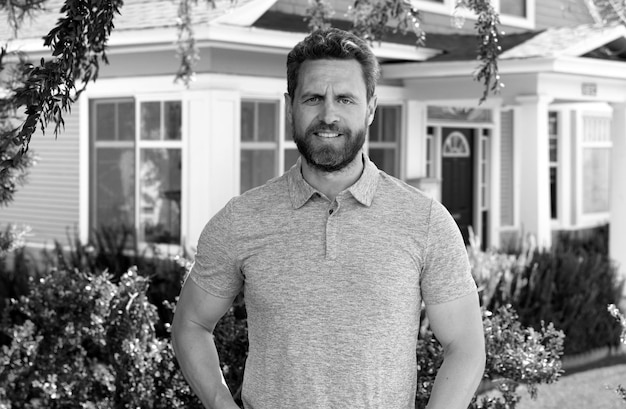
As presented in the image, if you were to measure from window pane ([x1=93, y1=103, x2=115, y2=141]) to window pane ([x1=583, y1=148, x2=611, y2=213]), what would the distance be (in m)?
8.88

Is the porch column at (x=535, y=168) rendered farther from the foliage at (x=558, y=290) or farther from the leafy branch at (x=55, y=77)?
the leafy branch at (x=55, y=77)

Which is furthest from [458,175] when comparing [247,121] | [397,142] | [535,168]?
[247,121]

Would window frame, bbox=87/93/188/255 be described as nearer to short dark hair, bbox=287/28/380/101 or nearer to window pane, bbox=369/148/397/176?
window pane, bbox=369/148/397/176

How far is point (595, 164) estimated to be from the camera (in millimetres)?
17453

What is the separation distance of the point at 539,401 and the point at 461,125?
579 centimetres

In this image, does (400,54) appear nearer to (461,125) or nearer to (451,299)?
(461,125)

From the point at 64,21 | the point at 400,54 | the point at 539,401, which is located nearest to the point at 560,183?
the point at 400,54

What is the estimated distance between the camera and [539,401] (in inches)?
345

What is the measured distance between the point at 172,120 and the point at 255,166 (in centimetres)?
93

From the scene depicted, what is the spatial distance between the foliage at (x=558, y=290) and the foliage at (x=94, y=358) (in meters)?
3.67

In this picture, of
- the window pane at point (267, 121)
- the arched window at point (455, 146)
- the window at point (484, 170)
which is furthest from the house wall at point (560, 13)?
the window pane at point (267, 121)

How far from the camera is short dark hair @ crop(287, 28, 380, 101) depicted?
9.93 ft

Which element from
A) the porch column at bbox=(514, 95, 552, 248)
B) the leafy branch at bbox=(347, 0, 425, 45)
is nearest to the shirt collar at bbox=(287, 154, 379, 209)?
the leafy branch at bbox=(347, 0, 425, 45)

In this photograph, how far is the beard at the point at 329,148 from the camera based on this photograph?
118 inches
